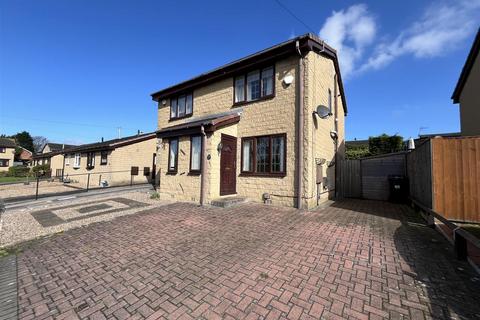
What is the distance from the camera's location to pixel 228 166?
31.6 ft

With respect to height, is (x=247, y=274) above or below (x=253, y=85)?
below

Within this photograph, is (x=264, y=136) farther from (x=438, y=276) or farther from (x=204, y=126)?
(x=438, y=276)

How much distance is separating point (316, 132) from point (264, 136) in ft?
7.16

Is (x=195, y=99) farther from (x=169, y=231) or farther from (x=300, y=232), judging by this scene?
(x=300, y=232)

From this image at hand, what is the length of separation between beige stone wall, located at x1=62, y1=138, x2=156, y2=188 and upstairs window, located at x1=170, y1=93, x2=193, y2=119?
7213 mm

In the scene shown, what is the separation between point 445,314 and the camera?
2.54m

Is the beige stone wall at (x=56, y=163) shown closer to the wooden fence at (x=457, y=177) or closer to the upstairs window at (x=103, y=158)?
the upstairs window at (x=103, y=158)

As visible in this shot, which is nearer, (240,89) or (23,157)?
(240,89)

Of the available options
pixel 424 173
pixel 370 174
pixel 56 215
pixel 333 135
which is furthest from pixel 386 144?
pixel 56 215

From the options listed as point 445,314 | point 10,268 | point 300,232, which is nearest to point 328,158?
point 300,232

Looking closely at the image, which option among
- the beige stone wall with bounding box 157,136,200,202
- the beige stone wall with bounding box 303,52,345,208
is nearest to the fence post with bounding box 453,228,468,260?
the beige stone wall with bounding box 303,52,345,208

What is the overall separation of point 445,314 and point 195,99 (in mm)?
12350

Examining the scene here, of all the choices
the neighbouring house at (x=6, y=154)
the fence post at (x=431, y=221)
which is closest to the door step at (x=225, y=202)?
the fence post at (x=431, y=221)

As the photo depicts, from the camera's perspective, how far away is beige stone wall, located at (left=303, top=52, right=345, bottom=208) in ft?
26.9
